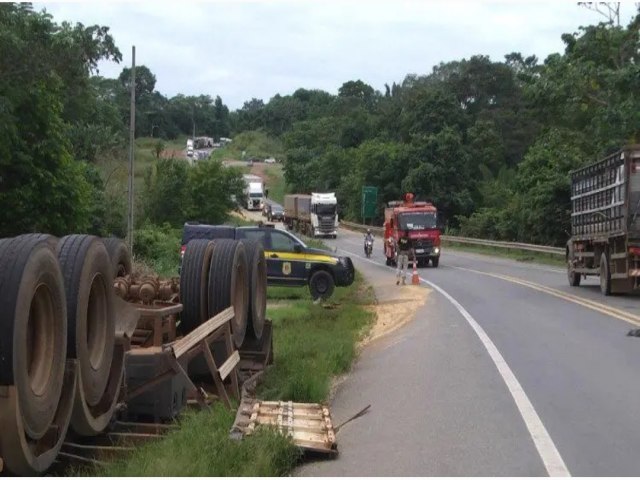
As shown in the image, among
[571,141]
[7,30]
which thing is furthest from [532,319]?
[571,141]

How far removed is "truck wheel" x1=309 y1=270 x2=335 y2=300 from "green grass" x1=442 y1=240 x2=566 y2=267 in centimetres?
1769

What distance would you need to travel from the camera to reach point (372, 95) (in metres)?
158

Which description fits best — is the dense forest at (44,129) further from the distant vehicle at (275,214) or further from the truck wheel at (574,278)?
the distant vehicle at (275,214)

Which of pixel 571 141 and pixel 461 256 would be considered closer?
pixel 461 256

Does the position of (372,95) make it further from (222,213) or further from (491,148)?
(222,213)

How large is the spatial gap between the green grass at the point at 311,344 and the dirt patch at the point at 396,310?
24 centimetres

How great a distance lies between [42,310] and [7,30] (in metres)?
19.1

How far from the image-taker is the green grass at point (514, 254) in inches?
1654

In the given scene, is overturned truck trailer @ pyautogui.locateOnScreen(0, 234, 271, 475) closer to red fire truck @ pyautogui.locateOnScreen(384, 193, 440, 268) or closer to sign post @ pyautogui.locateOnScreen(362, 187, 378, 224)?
red fire truck @ pyautogui.locateOnScreen(384, 193, 440, 268)

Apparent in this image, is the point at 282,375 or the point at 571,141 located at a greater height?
the point at 571,141

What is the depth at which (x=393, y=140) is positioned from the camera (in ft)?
321

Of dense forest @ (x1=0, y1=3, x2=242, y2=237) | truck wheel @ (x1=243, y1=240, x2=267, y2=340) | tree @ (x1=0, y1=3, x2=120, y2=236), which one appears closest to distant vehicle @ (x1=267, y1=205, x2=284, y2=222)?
dense forest @ (x1=0, y1=3, x2=242, y2=237)

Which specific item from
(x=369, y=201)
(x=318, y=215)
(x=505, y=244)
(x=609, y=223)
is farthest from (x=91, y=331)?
(x=369, y=201)

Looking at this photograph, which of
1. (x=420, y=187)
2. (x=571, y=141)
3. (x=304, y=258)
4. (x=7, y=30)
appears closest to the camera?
(x=7, y=30)
